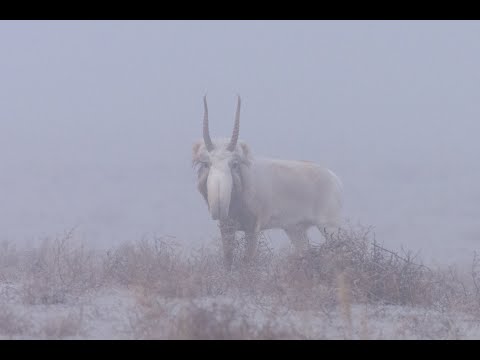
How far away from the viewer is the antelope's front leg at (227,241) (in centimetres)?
985

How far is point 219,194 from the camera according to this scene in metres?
10.6

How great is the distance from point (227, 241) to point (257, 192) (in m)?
1.52

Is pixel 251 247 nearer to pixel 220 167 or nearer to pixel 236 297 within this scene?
pixel 220 167

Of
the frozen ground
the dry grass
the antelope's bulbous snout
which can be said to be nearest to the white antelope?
the antelope's bulbous snout

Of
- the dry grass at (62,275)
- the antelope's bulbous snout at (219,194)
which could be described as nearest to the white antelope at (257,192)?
the antelope's bulbous snout at (219,194)

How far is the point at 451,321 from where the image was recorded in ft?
24.3

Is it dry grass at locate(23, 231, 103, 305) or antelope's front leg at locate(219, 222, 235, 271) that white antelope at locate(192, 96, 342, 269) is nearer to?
antelope's front leg at locate(219, 222, 235, 271)

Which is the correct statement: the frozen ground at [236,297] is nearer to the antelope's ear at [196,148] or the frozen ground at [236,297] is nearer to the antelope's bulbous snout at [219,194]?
the antelope's bulbous snout at [219,194]

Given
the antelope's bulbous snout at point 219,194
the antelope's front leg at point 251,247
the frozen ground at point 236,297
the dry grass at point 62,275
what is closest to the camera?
the frozen ground at point 236,297

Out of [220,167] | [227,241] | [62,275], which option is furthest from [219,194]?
[62,275]

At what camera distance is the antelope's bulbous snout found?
10.6 meters
